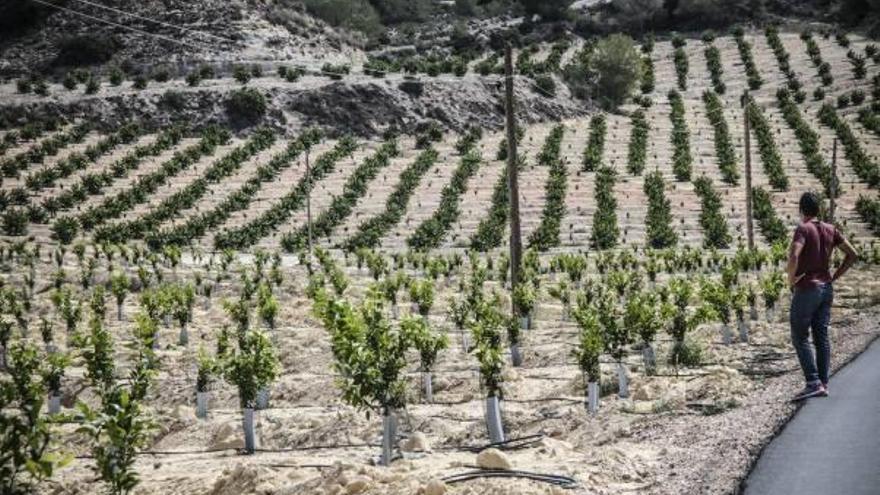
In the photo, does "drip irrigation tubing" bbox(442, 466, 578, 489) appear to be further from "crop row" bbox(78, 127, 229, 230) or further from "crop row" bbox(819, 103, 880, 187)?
"crop row" bbox(819, 103, 880, 187)

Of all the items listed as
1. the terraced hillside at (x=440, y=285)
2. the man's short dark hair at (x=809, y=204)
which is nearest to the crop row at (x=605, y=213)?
the terraced hillside at (x=440, y=285)

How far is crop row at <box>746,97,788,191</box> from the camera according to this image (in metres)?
56.7

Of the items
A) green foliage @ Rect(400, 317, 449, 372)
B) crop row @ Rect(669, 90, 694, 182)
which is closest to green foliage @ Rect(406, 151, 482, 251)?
crop row @ Rect(669, 90, 694, 182)

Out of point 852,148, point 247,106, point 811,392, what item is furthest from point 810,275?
point 247,106

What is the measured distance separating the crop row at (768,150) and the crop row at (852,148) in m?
4.40

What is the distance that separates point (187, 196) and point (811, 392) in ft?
168

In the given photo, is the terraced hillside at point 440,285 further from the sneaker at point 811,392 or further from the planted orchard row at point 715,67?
the planted orchard row at point 715,67

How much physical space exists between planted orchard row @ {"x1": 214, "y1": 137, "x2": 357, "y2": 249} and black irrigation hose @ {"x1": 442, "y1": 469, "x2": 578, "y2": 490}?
35547 mm

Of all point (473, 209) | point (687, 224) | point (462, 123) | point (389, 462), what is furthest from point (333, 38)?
point (389, 462)

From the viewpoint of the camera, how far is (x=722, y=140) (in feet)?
219

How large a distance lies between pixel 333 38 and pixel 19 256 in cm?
6079

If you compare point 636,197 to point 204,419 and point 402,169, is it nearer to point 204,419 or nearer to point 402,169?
point 402,169

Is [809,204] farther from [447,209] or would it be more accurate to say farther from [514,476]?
[447,209]

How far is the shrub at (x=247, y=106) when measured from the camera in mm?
71375
